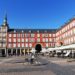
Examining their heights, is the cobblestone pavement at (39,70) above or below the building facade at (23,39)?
below

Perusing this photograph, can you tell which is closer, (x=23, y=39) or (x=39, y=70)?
(x=39, y=70)

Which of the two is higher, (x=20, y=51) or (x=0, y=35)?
(x=0, y=35)

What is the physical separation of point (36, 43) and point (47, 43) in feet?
26.6

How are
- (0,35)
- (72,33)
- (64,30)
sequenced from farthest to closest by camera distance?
1. (0,35)
2. (64,30)
3. (72,33)

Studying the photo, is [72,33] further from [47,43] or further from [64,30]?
[47,43]

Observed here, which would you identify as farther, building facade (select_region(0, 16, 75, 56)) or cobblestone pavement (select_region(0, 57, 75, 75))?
building facade (select_region(0, 16, 75, 56))

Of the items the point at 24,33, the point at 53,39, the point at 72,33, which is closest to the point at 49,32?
the point at 53,39

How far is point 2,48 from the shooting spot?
182750 mm

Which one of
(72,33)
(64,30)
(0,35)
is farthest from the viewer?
(0,35)

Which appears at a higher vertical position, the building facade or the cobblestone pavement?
the building facade

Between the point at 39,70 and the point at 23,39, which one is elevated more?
the point at 23,39

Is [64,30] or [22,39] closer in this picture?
[64,30]

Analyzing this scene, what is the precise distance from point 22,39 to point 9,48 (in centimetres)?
1158

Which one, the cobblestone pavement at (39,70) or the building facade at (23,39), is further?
the building facade at (23,39)
